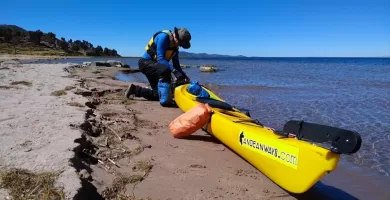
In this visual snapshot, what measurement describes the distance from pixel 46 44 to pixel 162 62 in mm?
92323

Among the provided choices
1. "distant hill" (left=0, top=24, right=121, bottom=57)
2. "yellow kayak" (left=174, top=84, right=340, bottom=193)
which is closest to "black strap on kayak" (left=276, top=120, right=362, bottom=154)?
"yellow kayak" (left=174, top=84, right=340, bottom=193)

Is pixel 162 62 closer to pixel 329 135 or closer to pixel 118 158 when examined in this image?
pixel 118 158

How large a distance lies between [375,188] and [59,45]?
98802 mm

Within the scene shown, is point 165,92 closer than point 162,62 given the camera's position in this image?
No

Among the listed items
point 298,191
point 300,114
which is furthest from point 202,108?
point 300,114

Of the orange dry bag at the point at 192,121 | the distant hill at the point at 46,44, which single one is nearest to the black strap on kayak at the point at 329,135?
the orange dry bag at the point at 192,121

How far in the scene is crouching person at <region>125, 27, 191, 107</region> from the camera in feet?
20.5

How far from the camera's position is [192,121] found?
13.6 ft

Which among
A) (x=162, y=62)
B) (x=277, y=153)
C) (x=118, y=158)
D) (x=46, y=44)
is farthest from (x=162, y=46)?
(x=46, y=44)

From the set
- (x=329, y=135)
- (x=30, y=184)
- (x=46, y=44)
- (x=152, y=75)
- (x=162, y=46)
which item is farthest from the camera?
(x=46, y=44)

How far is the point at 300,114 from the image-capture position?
6.68 metres

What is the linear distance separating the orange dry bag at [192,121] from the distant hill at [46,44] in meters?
73.8

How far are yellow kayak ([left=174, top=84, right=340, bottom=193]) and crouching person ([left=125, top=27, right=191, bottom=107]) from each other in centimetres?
261

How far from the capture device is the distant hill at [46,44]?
71.3 m
